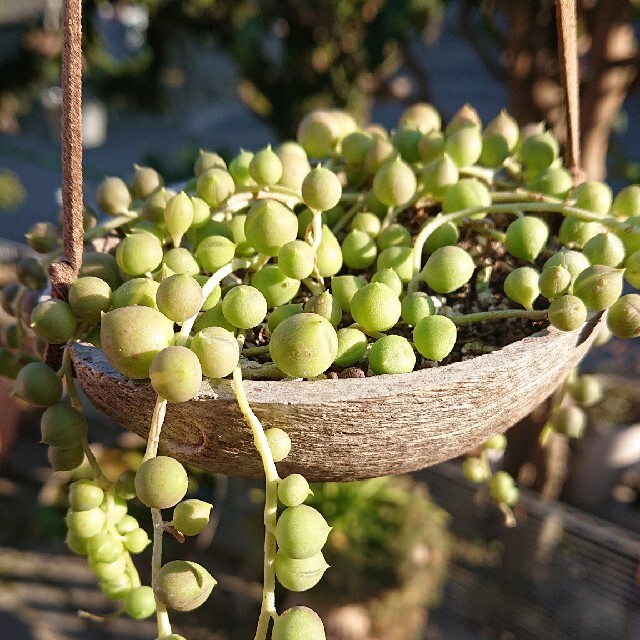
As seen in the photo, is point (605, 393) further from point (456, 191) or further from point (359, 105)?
point (456, 191)

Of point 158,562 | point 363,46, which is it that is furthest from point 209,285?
point 363,46

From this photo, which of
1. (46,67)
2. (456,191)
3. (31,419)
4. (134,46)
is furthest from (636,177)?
(46,67)

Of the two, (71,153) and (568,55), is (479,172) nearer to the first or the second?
(568,55)

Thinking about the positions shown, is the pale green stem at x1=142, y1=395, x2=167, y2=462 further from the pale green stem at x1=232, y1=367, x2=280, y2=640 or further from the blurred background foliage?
the blurred background foliage

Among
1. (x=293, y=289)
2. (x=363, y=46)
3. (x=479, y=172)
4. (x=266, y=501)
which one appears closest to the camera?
(x=266, y=501)

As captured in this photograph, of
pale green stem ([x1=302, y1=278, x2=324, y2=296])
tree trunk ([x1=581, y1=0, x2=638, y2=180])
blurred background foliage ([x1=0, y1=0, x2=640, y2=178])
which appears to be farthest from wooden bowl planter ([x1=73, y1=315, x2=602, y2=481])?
tree trunk ([x1=581, y1=0, x2=638, y2=180])

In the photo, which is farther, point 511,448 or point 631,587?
point 511,448

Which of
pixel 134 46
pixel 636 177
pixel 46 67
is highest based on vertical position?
pixel 46 67

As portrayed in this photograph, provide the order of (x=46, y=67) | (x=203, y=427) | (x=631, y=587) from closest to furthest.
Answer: (x=203, y=427)
(x=631, y=587)
(x=46, y=67)
